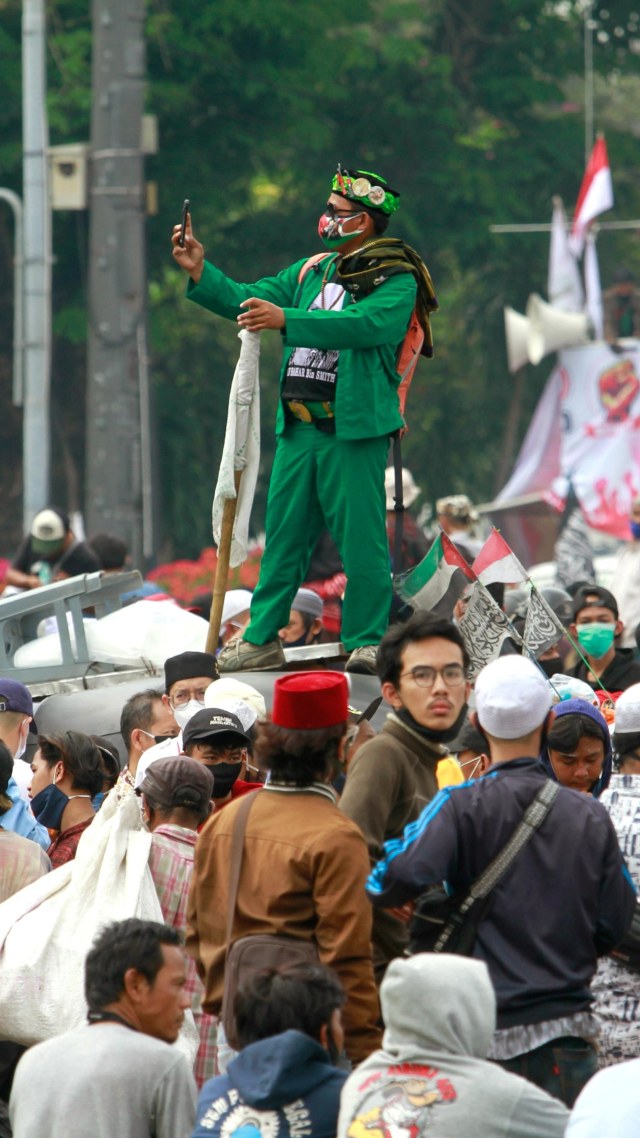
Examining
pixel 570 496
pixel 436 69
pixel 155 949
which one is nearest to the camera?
pixel 155 949

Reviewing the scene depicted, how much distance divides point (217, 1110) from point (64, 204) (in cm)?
1276

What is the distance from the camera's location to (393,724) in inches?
206

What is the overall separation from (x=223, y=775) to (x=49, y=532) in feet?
16.5

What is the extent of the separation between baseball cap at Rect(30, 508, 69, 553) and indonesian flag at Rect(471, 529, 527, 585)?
3.49m

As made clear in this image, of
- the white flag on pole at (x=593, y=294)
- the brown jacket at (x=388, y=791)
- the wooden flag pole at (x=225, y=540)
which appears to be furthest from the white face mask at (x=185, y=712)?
the white flag on pole at (x=593, y=294)

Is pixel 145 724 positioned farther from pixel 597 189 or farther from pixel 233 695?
pixel 597 189

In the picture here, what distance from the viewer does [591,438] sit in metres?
23.7

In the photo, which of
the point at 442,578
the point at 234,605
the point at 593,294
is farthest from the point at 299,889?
the point at 593,294

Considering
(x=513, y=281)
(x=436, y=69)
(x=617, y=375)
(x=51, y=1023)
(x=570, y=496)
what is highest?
(x=436, y=69)

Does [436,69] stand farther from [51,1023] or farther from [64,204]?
[51,1023]

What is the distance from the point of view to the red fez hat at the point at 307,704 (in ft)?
16.4

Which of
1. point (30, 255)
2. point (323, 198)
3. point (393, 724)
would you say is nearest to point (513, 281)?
point (323, 198)

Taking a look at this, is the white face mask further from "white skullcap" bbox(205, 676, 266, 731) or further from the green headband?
the green headband

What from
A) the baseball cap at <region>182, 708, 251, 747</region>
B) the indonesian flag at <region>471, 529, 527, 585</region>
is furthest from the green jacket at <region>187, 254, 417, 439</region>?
the baseball cap at <region>182, 708, 251, 747</region>
